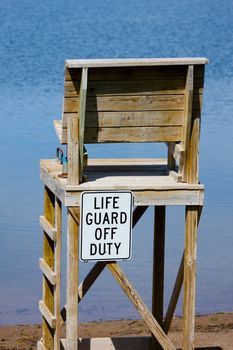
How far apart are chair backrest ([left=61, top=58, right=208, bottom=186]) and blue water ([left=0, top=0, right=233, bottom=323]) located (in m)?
4.21

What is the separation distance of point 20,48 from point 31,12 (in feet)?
64.6

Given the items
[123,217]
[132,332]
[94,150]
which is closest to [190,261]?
[123,217]

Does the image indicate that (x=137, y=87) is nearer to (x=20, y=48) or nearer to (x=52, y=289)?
(x=52, y=289)

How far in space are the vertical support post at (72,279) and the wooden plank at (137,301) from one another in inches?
11.7

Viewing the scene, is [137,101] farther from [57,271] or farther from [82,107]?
[57,271]

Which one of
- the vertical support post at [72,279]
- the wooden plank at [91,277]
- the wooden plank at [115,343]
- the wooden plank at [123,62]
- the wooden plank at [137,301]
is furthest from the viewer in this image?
the wooden plank at [115,343]

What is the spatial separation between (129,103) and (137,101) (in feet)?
0.20

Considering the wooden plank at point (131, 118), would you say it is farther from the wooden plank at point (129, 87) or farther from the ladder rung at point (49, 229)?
the ladder rung at point (49, 229)

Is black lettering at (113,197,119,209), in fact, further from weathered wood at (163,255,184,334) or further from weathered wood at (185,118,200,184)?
weathered wood at (163,255,184,334)

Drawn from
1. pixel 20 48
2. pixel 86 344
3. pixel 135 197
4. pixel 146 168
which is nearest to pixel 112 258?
pixel 135 197

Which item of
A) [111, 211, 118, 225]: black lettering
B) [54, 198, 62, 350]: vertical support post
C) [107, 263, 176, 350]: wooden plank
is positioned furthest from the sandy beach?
[111, 211, 118, 225]: black lettering

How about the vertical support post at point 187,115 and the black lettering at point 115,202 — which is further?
the black lettering at point 115,202

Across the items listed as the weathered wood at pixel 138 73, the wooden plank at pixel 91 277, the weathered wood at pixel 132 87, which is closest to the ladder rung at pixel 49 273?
the wooden plank at pixel 91 277

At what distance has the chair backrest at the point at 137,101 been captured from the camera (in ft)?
31.7
